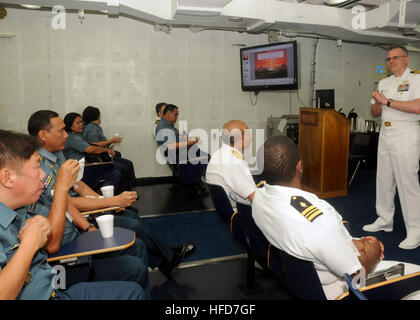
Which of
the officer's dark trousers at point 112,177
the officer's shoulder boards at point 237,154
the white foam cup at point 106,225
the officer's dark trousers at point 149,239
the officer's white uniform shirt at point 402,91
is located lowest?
the officer's dark trousers at point 149,239

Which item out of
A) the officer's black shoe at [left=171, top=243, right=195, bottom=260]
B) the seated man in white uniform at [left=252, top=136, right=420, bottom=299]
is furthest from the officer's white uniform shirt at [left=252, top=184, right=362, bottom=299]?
the officer's black shoe at [left=171, top=243, right=195, bottom=260]

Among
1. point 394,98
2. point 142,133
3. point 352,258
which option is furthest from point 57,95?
point 352,258

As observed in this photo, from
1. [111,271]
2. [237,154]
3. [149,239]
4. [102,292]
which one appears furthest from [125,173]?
[102,292]

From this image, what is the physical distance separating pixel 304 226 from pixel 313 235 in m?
0.05

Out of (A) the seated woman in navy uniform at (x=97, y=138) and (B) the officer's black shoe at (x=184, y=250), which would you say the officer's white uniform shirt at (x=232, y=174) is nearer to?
(B) the officer's black shoe at (x=184, y=250)

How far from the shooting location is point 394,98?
3205 mm

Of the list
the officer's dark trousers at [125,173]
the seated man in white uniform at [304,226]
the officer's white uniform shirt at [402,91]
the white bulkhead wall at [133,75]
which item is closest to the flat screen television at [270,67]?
the white bulkhead wall at [133,75]

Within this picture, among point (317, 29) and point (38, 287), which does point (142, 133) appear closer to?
point (317, 29)

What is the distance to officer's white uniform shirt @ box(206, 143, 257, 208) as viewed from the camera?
231cm

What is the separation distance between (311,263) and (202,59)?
213 inches

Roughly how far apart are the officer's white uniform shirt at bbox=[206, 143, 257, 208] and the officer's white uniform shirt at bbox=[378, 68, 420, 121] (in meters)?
1.76

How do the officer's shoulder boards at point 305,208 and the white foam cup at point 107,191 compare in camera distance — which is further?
the white foam cup at point 107,191

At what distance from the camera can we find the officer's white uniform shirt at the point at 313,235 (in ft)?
4.00

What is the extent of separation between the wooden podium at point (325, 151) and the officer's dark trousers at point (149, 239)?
2.94 meters
